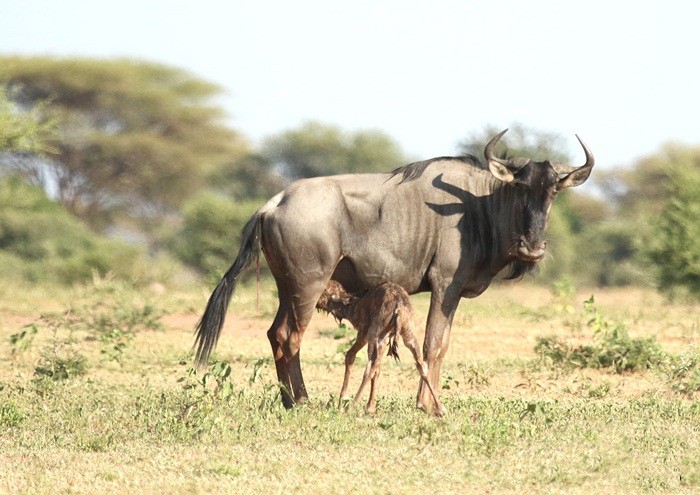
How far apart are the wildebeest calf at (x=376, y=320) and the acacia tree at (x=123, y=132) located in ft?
82.1

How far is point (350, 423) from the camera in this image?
645 centimetres

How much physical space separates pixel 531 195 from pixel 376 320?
1.21 m

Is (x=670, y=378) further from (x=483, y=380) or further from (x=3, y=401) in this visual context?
(x=3, y=401)

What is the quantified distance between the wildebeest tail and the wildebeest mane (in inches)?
35.0

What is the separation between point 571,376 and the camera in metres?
9.23

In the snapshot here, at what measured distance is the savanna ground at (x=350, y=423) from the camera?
213 inches

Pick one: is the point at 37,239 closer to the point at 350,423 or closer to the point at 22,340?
the point at 22,340

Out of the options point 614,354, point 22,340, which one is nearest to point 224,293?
point 22,340

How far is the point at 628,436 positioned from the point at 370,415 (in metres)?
1.35

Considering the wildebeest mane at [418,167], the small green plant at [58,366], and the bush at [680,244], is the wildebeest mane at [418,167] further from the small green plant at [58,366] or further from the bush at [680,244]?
the bush at [680,244]

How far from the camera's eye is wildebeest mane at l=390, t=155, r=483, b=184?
751 centimetres

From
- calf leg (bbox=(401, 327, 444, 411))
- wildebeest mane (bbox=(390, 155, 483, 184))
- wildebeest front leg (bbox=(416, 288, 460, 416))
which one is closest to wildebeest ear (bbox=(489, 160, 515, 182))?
wildebeest mane (bbox=(390, 155, 483, 184))

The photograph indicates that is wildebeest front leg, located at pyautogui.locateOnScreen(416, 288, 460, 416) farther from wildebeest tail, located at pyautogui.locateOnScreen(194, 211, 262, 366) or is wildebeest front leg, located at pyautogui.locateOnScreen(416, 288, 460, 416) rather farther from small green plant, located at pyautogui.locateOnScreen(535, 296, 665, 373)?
small green plant, located at pyautogui.locateOnScreen(535, 296, 665, 373)

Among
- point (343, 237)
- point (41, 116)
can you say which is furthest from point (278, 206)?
point (41, 116)
